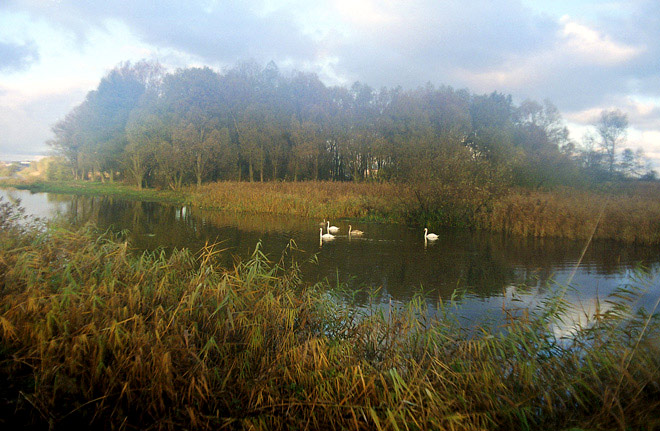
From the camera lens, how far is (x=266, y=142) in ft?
111

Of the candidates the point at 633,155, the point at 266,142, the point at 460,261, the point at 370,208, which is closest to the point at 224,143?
the point at 266,142

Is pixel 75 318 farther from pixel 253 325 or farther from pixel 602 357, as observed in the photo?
pixel 602 357

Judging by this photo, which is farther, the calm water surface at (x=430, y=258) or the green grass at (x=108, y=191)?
the green grass at (x=108, y=191)

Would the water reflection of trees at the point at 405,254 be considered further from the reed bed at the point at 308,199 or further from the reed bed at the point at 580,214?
the reed bed at the point at 308,199

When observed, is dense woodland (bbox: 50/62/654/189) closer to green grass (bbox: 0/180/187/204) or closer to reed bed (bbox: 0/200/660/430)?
green grass (bbox: 0/180/187/204)

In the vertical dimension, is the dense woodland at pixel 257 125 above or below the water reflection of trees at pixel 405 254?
above

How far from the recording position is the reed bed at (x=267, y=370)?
2.63 metres

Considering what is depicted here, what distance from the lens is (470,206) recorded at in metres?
17.3

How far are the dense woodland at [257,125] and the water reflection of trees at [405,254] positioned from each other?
12.4m

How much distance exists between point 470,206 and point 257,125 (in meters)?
21.8

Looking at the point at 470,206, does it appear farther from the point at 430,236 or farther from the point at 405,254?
the point at 405,254

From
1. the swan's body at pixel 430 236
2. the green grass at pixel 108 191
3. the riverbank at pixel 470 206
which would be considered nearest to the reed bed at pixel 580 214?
the riverbank at pixel 470 206

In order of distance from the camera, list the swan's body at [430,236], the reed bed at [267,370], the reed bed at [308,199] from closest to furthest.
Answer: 1. the reed bed at [267,370]
2. the swan's body at [430,236]
3. the reed bed at [308,199]

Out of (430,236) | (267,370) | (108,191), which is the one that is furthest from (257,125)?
(267,370)
